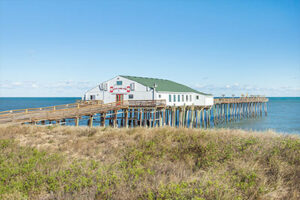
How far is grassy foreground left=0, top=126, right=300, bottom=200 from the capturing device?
19.7 ft

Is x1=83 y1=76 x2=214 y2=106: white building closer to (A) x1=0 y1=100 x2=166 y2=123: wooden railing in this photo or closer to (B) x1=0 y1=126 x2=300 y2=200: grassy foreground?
(A) x1=0 y1=100 x2=166 y2=123: wooden railing

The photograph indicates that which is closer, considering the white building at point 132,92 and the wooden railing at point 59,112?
the wooden railing at point 59,112

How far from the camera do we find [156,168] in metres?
7.84

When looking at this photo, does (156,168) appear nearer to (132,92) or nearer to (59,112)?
(59,112)

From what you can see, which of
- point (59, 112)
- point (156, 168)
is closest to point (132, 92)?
point (59, 112)

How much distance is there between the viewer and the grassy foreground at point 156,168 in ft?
19.7

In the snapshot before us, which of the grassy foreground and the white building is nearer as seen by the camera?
the grassy foreground

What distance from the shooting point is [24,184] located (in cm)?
683

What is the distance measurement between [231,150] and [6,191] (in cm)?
784

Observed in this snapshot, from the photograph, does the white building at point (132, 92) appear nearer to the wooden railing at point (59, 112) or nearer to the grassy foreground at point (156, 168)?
the wooden railing at point (59, 112)

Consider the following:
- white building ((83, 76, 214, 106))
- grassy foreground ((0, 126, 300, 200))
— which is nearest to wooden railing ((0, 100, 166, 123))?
white building ((83, 76, 214, 106))

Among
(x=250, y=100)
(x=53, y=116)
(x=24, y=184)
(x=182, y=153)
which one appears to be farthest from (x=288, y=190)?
(x=250, y=100)

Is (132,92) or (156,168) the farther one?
(132,92)

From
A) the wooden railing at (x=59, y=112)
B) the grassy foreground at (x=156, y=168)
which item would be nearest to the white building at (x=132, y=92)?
the wooden railing at (x=59, y=112)
